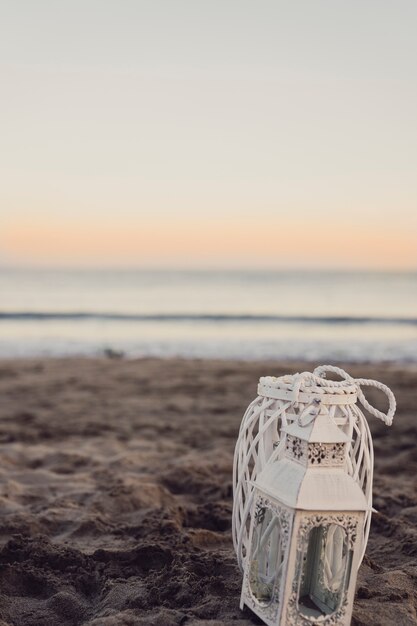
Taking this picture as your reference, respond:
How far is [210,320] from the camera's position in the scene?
19.6 meters

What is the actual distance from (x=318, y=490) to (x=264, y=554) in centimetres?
53

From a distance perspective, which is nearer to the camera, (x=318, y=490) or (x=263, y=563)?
(x=318, y=490)

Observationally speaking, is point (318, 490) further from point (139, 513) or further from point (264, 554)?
point (139, 513)

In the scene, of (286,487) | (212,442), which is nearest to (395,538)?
(286,487)

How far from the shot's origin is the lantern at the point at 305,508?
7.02 ft

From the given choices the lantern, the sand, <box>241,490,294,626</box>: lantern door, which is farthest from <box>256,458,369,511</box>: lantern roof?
the sand

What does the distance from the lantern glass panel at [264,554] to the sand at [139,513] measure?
0.13 metres

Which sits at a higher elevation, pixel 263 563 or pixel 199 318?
pixel 199 318

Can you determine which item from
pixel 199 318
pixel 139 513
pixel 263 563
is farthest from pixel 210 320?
pixel 263 563

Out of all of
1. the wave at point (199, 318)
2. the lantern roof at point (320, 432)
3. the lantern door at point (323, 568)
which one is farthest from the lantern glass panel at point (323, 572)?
the wave at point (199, 318)

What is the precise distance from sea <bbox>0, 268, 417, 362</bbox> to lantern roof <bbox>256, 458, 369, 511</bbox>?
32.2 ft

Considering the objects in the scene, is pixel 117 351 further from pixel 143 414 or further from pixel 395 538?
pixel 395 538

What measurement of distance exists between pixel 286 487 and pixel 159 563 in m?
1.23

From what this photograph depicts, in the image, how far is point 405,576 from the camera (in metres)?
2.80
